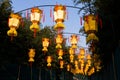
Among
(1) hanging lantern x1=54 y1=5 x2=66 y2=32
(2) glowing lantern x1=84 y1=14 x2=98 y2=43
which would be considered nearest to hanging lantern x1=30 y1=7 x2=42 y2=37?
(1) hanging lantern x1=54 y1=5 x2=66 y2=32

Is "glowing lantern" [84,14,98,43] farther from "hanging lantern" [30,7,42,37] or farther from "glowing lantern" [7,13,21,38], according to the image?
"glowing lantern" [7,13,21,38]

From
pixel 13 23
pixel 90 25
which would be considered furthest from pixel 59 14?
pixel 13 23

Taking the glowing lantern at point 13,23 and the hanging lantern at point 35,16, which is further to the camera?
the glowing lantern at point 13,23

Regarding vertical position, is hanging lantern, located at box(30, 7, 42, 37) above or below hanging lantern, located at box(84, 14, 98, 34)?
above

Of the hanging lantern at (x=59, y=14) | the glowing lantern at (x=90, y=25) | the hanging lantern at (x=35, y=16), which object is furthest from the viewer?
the hanging lantern at (x=35, y=16)

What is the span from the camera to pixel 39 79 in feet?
123

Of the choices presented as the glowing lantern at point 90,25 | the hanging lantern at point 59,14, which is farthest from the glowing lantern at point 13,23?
the glowing lantern at point 90,25

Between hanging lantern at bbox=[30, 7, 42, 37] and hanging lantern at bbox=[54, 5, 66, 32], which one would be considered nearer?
hanging lantern at bbox=[54, 5, 66, 32]

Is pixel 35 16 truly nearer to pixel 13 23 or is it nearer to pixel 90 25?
pixel 13 23

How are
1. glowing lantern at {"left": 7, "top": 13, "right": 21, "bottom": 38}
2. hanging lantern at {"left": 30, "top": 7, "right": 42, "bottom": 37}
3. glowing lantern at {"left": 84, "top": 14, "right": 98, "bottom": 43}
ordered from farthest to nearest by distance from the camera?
glowing lantern at {"left": 7, "top": 13, "right": 21, "bottom": 38}, hanging lantern at {"left": 30, "top": 7, "right": 42, "bottom": 37}, glowing lantern at {"left": 84, "top": 14, "right": 98, "bottom": 43}

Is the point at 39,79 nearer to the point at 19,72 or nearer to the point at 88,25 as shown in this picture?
the point at 19,72

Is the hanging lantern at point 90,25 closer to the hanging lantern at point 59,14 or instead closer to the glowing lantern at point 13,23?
the hanging lantern at point 59,14

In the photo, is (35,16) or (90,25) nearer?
(90,25)

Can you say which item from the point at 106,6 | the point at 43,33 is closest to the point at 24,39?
the point at 43,33
